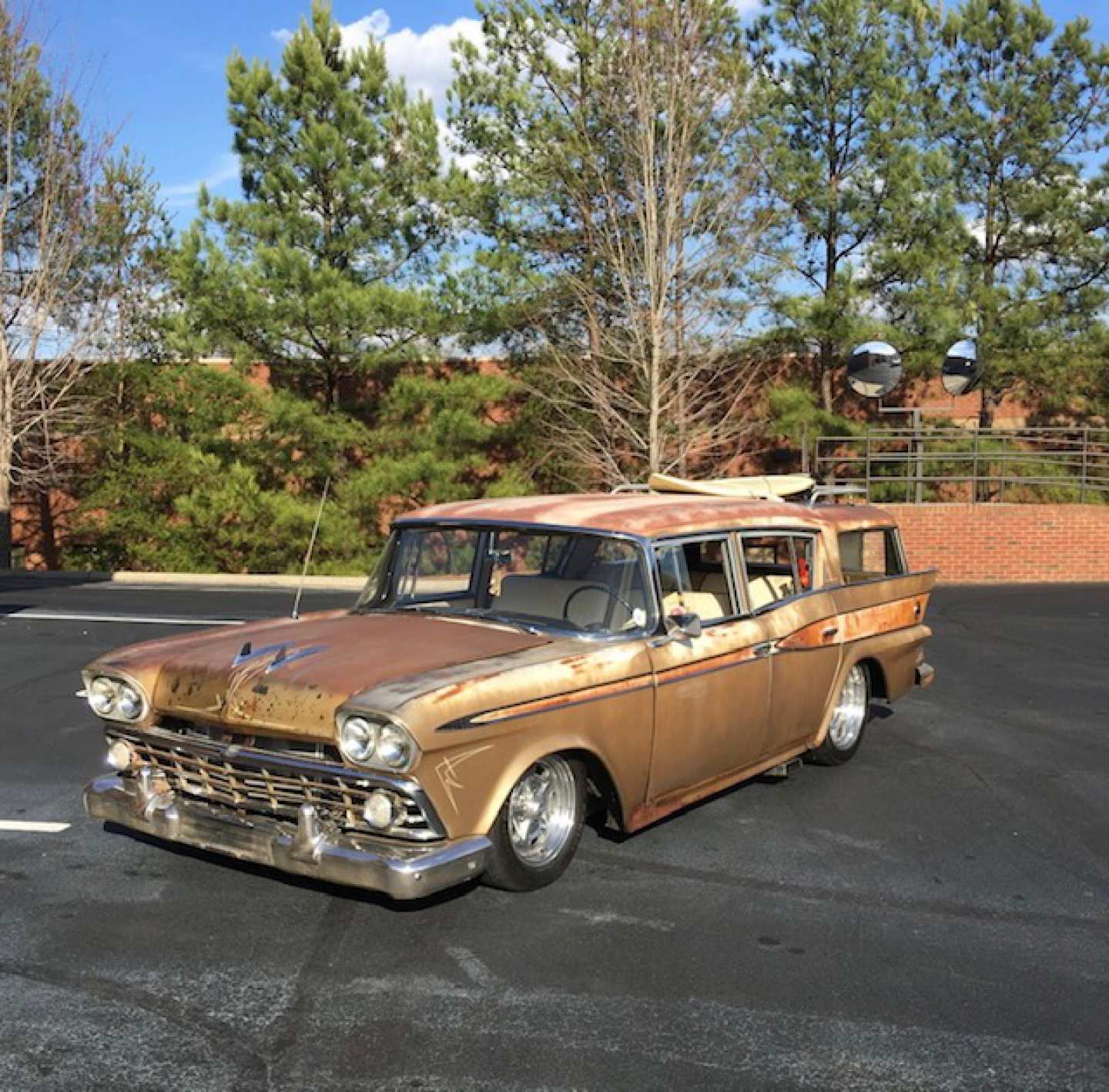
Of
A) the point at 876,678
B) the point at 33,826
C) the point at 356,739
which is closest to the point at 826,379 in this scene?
the point at 876,678

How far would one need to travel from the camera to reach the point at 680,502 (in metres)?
6.02

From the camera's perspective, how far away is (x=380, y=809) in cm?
423

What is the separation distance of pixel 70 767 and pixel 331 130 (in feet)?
51.3

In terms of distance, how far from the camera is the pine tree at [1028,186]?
19188mm

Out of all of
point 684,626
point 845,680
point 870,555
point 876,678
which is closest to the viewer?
point 684,626

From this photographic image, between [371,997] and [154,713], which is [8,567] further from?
[371,997]

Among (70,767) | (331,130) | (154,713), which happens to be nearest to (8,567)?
(331,130)

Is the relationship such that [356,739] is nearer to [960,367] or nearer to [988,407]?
[960,367]

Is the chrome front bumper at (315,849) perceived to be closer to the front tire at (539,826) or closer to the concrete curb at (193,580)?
the front tire at (539,826)

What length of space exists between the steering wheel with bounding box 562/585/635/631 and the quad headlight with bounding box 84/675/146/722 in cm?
182

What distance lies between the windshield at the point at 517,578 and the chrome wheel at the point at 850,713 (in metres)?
2.10

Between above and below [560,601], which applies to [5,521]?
above

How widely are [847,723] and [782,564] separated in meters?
1.03

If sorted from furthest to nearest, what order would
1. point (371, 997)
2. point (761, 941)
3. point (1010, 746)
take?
1. point (1010, 746)
2. point (761, 941)
3. point (371, 997)
